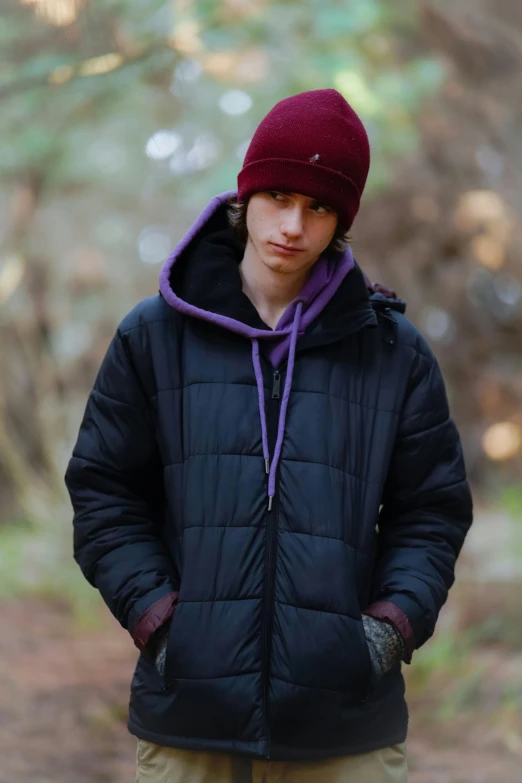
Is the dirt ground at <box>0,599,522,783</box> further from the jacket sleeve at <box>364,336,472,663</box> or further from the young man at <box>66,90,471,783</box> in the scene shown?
the jacket sleeve at <box>364,336,472,663</box>

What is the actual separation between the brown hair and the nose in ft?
0.42

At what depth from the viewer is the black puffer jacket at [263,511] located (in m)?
1.51

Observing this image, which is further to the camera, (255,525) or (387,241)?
(387,241)

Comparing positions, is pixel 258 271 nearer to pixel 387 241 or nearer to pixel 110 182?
pixel 110 182

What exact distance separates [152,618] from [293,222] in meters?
0.76

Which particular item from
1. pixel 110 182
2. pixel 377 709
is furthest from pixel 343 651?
pixel 110 182

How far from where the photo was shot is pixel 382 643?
1.58 meters

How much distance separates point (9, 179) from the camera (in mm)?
4934

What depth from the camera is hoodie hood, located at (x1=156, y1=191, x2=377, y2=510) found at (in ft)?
5.40

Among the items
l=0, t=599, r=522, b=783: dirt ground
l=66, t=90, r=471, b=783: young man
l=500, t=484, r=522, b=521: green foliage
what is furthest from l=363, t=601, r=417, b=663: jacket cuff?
l=500, t=484, r=522, b=521: green foliage

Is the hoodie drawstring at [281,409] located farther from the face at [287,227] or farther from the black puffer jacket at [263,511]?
the face at [287,227]

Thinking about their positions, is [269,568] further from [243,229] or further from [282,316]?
[243,229]

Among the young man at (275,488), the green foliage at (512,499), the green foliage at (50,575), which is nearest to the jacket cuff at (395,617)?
the young man at (275,488)

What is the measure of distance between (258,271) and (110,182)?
3573 mm
